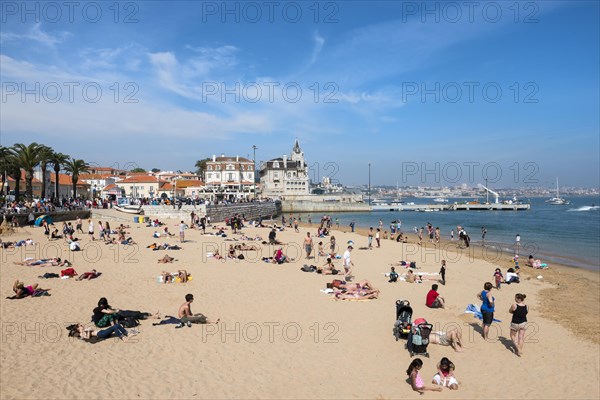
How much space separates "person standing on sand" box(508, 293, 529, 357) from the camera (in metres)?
8.66

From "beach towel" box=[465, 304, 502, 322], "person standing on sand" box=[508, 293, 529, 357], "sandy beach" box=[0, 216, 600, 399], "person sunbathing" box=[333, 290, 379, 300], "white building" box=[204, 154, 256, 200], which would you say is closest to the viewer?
"sandy beach" box=[0, 216, 600, 399]

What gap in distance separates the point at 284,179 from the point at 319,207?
44.3 feet

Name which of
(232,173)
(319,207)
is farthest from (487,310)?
(319,207)

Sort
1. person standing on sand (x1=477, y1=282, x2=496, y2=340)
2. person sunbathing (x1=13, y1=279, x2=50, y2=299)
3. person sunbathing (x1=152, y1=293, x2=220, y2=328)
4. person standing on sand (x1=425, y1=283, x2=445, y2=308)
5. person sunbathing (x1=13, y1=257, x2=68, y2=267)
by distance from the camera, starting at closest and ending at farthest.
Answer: person standing on sand (x1=477, y1=282, x2=496, y2=340)
person sunbathing (x1=152, y1=293, x2=220, y2=328)
person sunbathing (x1=13, y1=279, x2=50, y2=299)
person standing on sand (x1=425, y1=283, x2=445, y2=308)
person sunbathing (x1=13, y1=257, x2=68, y2=267)

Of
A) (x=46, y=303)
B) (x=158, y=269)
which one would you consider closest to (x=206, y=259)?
(x=158, y=269)

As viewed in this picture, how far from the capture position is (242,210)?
165ft

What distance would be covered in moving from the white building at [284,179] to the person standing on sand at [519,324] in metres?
79.1

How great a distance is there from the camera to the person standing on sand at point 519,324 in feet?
28.4

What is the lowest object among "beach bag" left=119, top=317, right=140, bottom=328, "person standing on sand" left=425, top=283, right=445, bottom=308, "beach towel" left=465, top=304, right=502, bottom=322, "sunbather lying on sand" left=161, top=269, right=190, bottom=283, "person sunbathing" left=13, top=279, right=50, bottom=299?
"beach towel" left=465, top=304, right=502, bottom=322

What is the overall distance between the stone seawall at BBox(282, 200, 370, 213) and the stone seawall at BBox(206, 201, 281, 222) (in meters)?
7.48

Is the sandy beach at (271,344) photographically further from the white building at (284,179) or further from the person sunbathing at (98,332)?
the white building at (284,179)

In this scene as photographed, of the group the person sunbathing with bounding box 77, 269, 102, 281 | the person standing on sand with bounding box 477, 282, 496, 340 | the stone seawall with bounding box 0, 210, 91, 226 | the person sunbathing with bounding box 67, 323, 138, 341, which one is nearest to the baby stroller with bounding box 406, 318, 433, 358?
the person standing on sand with bounding box 477, 282, 496, 340

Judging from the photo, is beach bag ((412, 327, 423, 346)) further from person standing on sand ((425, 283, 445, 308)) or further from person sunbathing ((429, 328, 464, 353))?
person standing on sand ((425, 283, 445, 308))

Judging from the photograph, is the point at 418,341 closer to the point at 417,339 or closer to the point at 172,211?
the point at 417,339
